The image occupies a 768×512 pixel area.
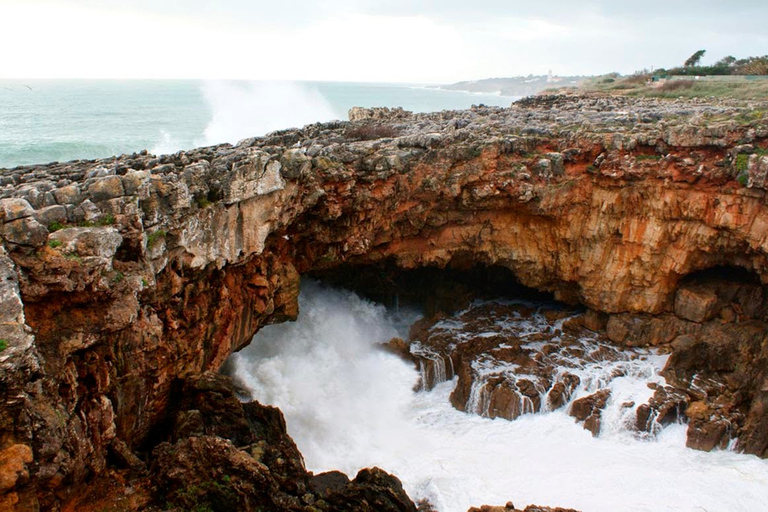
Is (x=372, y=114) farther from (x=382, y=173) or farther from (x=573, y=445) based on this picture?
(x=573, y=445)

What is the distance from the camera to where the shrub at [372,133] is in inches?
803

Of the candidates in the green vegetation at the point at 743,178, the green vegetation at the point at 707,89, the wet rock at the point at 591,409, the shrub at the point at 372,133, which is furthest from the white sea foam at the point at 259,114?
the green vegetation at the point at 743,178

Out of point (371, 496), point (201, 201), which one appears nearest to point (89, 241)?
point (201, 201)

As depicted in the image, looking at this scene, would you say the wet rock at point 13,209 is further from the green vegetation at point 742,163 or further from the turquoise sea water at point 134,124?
the turquoise sea water at point 134,124

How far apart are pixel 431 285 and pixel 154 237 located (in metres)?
14.1

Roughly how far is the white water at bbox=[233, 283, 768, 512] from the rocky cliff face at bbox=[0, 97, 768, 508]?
2.56 meters

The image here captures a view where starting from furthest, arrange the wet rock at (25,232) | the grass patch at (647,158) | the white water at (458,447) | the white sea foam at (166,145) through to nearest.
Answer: the white sea foam at (166,145) < the grass patch at (647,158) < the white water at (458,447) < the wet rock at (25,232)

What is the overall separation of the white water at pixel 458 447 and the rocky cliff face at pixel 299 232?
8.40 feet

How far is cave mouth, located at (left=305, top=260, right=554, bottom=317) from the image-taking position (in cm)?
2308

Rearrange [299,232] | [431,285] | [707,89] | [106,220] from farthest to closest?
1. [707,89]
2. [431,285]
3. [299,232]
4. [106,220]

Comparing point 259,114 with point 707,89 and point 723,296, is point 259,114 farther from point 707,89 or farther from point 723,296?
point 723,296

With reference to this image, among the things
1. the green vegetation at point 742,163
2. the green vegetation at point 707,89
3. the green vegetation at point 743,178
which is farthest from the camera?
the green vegetation at point 707,89

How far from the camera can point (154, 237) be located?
11.1m

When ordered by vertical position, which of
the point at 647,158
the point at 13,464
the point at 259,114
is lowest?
the point at 13,464
